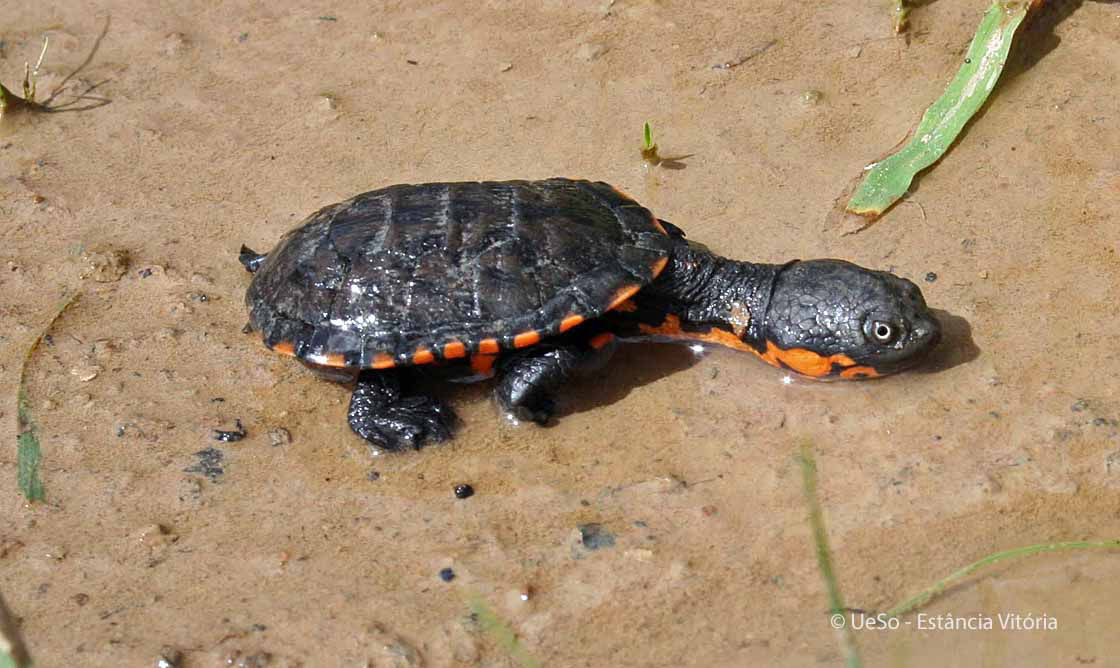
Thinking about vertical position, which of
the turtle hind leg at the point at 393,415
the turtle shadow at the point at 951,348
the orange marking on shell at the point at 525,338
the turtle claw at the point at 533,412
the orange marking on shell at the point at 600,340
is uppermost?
the turtle shadow at the point at 951,348

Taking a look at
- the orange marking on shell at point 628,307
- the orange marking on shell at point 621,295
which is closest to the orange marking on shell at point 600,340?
the orange marking on shell at point 628,307

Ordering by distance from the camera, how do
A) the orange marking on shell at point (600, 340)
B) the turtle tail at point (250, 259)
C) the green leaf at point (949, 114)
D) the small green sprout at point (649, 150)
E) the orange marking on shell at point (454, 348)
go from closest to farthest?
the orange marking on shell at point (454, 348) < the orange marking on shell at point (600, 340) < the turtle tail at point (250, 259) < the green leaf at point (949, 114) < the small green sprout at point (649, 150)

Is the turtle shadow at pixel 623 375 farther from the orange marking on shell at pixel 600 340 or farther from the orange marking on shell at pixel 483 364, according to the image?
the orange marking on shell at pixel 483 364

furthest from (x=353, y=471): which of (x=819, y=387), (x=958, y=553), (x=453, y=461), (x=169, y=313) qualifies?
(x=958, y=553)

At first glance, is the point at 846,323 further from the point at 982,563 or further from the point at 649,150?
the point at 649,150

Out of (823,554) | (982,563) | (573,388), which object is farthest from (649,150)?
(982,563)

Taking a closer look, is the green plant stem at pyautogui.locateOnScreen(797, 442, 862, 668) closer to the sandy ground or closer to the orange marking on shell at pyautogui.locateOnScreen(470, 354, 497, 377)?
the sandy ground
